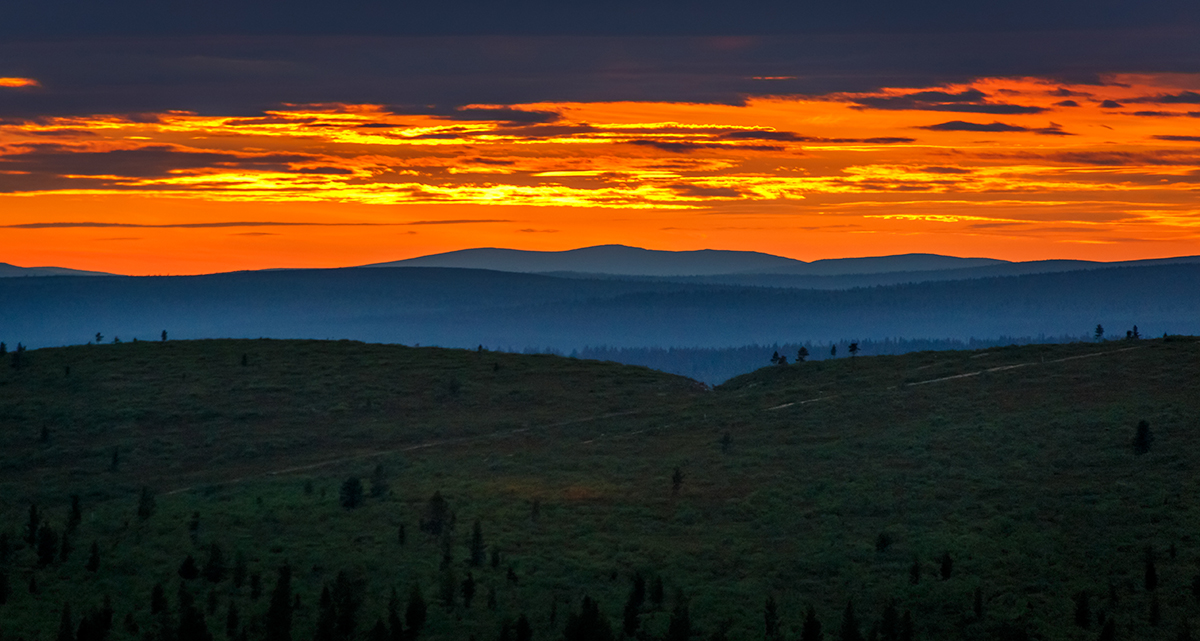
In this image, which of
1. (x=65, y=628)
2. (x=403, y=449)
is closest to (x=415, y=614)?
(x=65, y=628)

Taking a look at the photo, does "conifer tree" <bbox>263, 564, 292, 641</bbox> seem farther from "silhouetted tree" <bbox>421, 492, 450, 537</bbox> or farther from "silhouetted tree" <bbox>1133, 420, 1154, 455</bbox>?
"silhouetted tree" <bbox>1133, 420, 1154, 455</bbox>

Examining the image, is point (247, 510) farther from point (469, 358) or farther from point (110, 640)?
point (469, 358)

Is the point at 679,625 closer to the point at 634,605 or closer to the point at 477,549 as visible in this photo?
the point at 634,605

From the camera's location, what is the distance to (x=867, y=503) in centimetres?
3541

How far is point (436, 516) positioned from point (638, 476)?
774 cm

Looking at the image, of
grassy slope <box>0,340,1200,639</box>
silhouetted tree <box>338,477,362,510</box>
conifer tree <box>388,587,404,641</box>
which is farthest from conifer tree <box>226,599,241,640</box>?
silhouetted tree <box>338,477,362,510</box>

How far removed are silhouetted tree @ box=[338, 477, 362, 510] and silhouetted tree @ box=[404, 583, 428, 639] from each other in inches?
362

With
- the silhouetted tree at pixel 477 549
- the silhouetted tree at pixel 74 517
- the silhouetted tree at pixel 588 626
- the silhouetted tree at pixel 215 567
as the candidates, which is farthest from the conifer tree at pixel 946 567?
the silhouetted tree at pixel 74 517

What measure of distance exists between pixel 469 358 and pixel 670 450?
21.0 metres

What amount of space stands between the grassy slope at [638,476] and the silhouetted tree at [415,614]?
610 millimetres

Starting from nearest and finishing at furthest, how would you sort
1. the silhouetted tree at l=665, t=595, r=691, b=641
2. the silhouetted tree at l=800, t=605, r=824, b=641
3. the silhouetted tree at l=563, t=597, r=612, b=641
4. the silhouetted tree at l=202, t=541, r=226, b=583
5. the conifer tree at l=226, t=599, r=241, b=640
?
1. the silhouetted tree at l=800, t=605, r=824, b=641
2. the silhouetted tree at l=563, t=597, r=612, b=641
3. the silhouetted tree at l=665, t=595, r=691, b=641
4. the conifer tree at l=226, t=599, r=241, b=640
5. the silhouetted tree at l=202, t=541, r=226, b=583

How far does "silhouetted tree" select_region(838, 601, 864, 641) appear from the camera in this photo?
25.8 m

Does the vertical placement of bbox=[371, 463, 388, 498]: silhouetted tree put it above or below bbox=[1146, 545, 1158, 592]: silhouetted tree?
above

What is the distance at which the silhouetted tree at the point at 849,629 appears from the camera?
2577cm
